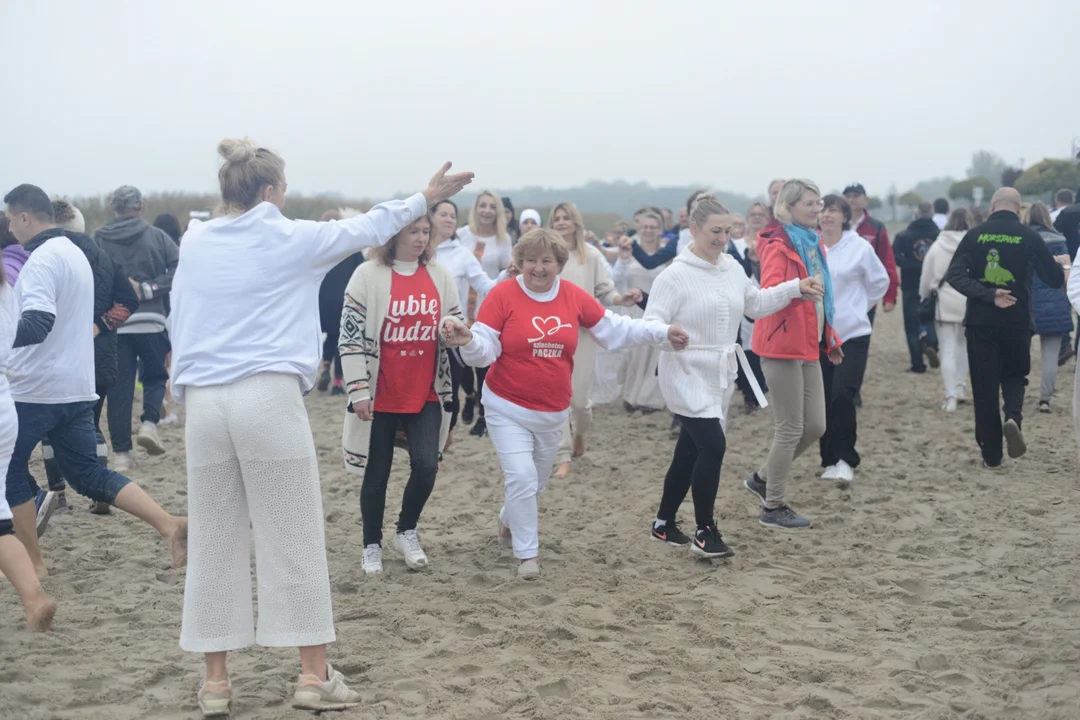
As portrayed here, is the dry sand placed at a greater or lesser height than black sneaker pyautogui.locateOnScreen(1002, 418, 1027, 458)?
lesser

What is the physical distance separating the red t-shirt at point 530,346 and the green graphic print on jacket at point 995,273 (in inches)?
160

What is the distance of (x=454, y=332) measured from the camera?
563cm

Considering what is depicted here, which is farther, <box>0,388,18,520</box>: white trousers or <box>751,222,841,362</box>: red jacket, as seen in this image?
<box>751,222,841,362</box>: red jacket

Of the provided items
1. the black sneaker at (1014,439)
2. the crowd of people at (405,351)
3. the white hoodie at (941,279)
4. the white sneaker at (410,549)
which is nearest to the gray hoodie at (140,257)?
the crowd of people at (405,351)

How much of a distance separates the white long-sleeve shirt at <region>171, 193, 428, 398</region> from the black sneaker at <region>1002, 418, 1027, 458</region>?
6167 mm

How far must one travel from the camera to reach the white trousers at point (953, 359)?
1127 centimetres

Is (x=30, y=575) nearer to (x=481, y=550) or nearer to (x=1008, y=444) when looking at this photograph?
(x=481, y=550)

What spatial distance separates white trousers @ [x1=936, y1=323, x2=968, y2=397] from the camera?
11.3 metres

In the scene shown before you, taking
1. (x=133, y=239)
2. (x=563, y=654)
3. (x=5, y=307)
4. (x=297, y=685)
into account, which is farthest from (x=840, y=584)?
(x=133, y=239)

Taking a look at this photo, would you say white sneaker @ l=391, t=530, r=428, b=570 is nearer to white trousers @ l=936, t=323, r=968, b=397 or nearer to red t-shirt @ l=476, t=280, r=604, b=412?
red t-shirt @ l=476, t=280, r=604, b=412

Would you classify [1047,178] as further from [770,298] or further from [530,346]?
[530,346]

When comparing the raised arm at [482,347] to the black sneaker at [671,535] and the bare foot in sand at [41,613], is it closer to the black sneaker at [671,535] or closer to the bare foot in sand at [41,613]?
the black sneaker at [671,535]

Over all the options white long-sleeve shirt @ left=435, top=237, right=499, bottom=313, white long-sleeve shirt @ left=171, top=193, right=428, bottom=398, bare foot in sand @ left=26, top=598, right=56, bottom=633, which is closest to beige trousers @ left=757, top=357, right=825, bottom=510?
white long-sleeve shirt @ left=435, top=237, right=499, bottom=313

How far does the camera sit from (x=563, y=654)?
4.93 metres
